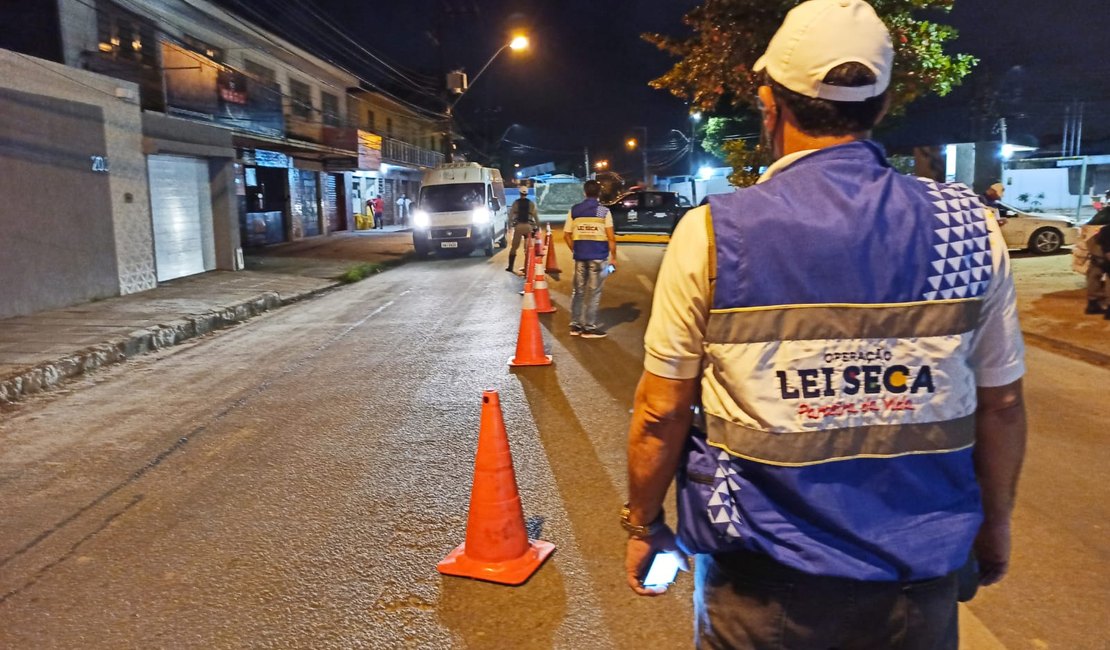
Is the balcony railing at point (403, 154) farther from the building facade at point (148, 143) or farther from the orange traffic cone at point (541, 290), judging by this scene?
the orange traffic cone at point (541, 290)

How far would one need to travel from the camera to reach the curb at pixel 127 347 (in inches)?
308

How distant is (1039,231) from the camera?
1888 cm

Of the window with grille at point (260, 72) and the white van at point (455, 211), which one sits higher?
the window with grille at point (260, 72)

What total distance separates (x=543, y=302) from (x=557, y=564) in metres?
7.88

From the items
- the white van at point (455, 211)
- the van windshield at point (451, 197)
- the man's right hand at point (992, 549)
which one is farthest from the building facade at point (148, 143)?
the man's right hand at point (992, 549)

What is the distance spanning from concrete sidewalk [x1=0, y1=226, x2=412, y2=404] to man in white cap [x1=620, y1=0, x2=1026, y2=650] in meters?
7.92

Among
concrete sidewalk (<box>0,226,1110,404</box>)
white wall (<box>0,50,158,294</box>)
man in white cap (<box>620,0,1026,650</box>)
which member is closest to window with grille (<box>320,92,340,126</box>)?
concrete sidewalk (<box>0,226,1110,404</box>)

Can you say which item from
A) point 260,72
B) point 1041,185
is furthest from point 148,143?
point 1041,185

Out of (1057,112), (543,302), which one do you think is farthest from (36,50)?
(1057,112)

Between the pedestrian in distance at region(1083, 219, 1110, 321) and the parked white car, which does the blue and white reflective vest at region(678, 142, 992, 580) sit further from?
the parked white car

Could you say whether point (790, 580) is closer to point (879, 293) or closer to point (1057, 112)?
point (879, 293)

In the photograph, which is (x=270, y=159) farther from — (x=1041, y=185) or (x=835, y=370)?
(x=1041, y=185)

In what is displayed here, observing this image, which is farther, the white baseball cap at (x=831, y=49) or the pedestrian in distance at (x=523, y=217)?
the pedestrian in distance at (x=523, y=217)

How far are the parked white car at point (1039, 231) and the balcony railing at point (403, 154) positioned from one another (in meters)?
24.3
